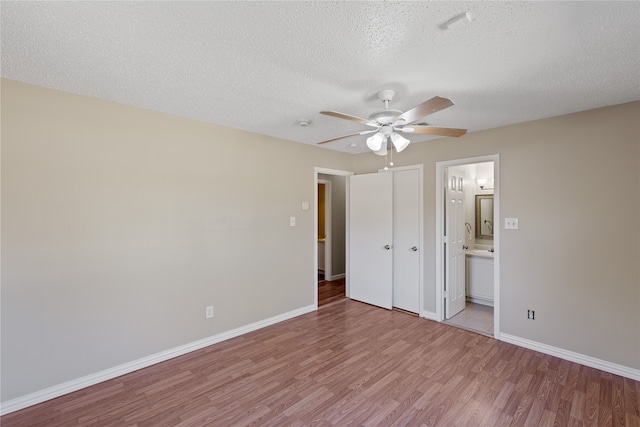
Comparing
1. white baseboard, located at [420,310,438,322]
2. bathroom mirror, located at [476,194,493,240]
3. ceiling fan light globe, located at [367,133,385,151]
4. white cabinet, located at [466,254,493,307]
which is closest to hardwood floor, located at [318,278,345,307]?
white baseboard, located at [420,310,438,322]

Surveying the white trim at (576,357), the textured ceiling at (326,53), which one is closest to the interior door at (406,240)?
the white trim at (576,357)

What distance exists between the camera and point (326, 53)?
173cm

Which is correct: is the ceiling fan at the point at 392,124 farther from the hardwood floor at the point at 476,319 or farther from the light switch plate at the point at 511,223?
the hardwood floor at the point at 476,319

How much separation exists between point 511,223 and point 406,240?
131cm

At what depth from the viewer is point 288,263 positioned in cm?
380

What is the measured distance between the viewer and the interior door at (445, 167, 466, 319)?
3727 millimetres

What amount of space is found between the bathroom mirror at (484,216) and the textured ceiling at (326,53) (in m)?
2.18

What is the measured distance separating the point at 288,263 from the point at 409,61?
9.09ft

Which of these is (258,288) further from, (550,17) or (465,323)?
(550,17)

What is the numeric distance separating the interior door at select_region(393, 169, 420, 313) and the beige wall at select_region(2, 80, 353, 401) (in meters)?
1.75

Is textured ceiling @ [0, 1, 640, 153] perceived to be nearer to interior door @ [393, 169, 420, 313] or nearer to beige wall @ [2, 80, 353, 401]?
beige wall @ [2, 80, 353, 401]

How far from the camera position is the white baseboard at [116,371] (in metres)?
2.07

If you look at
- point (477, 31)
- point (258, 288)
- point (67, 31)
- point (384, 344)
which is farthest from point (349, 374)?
point (67, 31)

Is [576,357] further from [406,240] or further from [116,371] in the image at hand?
[116,371]
